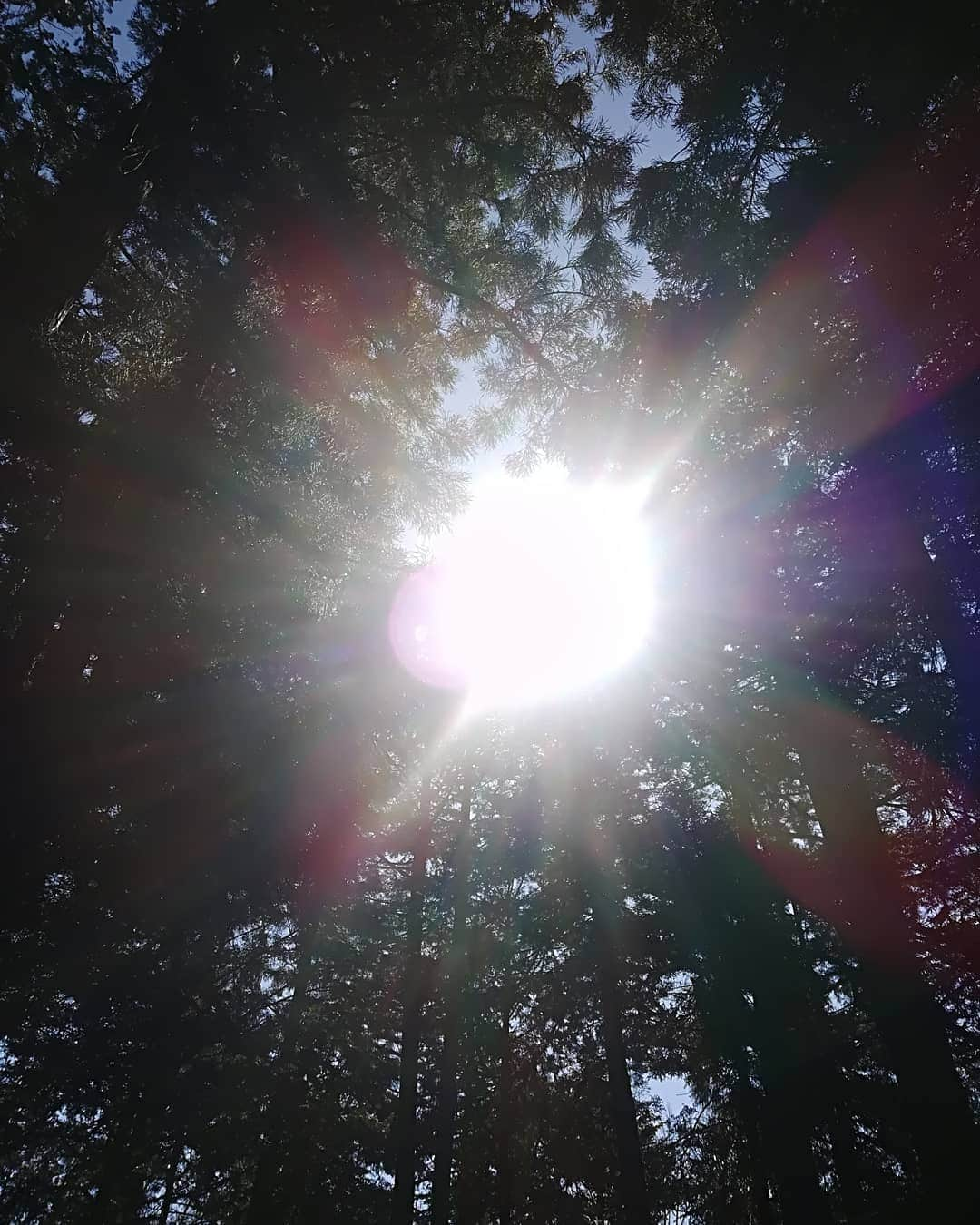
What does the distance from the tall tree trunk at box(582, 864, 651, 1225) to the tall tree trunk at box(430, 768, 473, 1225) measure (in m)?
2.94

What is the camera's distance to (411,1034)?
12.3 meters

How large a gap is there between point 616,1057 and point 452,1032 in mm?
3820

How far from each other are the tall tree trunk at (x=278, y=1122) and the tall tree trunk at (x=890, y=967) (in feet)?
28.2

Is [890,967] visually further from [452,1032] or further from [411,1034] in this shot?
[411,1034]

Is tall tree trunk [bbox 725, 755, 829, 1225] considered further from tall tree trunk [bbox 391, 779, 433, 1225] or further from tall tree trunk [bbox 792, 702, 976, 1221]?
tall tree trunk [bbox 391, 779, 433, 1225]

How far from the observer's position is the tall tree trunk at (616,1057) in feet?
26.7

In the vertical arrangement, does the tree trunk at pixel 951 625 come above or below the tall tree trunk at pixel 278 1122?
above

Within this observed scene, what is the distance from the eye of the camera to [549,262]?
353 inches

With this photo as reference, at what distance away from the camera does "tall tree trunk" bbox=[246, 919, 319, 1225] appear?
9.69 metres

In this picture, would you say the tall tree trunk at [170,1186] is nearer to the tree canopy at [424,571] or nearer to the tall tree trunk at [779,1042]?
the tree canopy at [424,571]

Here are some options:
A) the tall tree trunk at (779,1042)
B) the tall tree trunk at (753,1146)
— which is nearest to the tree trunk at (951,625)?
the tall tree trunk at (779,1042)

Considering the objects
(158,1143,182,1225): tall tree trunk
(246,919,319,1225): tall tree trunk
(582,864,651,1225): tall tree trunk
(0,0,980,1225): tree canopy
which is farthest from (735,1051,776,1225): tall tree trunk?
(158,1143,182,1225): tall tree trunk

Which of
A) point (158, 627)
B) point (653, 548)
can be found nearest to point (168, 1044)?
point (158, 627)

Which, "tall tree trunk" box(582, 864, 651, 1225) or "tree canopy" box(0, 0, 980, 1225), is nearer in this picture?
"tree canopy" box(0, 0, 980, 1225)
